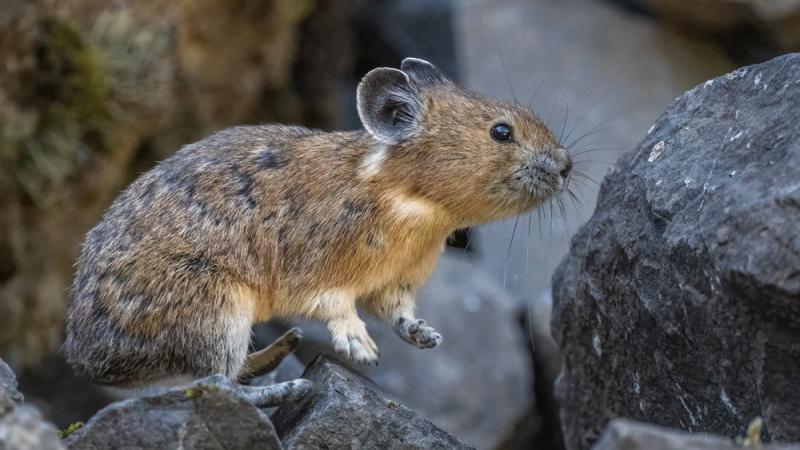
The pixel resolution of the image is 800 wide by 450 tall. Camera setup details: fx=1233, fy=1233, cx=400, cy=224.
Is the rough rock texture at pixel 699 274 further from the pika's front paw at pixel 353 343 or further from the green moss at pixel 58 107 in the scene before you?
the green moss at pixel 58 107

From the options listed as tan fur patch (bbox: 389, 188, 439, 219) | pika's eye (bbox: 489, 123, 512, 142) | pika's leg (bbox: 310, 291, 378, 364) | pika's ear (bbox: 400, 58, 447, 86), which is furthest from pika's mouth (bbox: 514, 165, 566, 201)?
pika's leg (bbox: 310, 291, 378, 364)

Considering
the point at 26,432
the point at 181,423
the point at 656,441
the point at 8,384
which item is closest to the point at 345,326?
the point at 181,423

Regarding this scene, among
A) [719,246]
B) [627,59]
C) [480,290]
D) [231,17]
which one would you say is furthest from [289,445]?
[627,59]

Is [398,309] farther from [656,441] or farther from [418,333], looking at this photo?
[656,441]

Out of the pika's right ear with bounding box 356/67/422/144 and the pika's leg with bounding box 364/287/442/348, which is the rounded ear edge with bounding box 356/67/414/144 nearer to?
the pika's right ear with bounding box 356/67/422/144

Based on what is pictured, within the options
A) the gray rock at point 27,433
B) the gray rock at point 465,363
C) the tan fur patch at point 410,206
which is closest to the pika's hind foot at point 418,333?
the tan fur patch at point 410,206

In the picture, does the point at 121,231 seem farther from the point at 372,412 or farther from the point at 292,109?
the point at 292,109
